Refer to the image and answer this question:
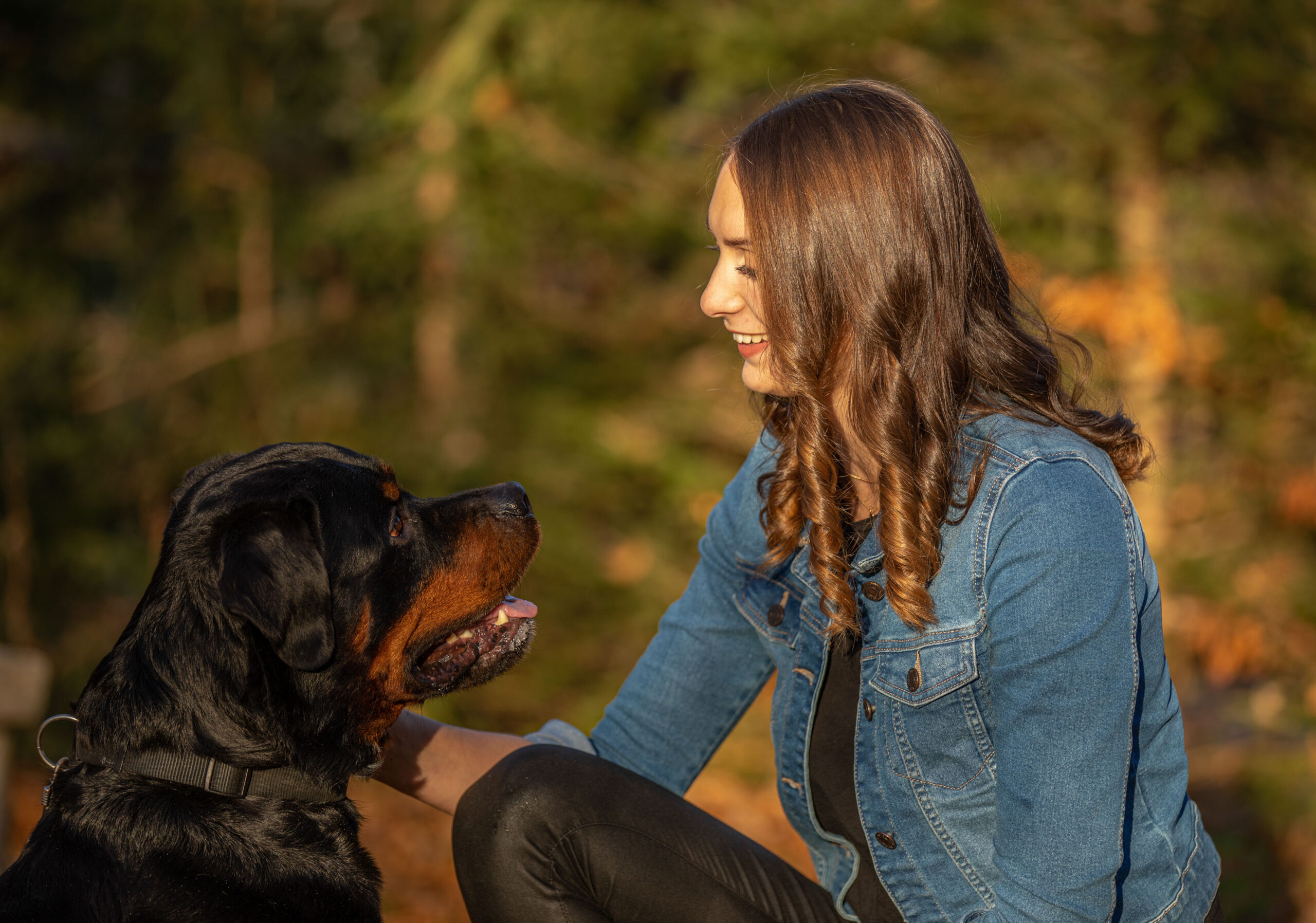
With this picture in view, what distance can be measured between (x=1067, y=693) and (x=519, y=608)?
116cm

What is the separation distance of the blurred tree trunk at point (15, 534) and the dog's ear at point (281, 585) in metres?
6.07

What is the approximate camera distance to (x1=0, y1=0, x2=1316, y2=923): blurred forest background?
19.7 ft

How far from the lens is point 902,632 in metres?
1.97

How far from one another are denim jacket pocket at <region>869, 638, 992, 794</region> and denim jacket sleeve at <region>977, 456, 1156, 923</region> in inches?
5.5

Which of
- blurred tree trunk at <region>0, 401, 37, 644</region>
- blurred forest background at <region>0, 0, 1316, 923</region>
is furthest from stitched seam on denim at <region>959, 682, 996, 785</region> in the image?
blurred tree trunk at <region>0, 401, 37, 644</region>

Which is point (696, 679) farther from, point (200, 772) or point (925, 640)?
point (200, 772)

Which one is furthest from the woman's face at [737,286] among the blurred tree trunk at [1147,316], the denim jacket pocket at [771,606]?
the blurred tree trunk at [1147,316]

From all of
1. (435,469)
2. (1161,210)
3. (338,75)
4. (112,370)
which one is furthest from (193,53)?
(1161,210)

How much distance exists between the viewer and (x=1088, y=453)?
183 cm

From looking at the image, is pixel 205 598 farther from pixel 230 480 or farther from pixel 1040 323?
pixel 1040 323

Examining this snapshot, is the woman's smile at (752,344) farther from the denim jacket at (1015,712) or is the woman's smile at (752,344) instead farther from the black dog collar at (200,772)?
the black dog collar at (200,772)

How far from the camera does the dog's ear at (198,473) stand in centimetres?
217

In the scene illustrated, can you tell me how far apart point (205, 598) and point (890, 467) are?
123 centimetres

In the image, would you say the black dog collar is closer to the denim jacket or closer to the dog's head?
the dog's head
